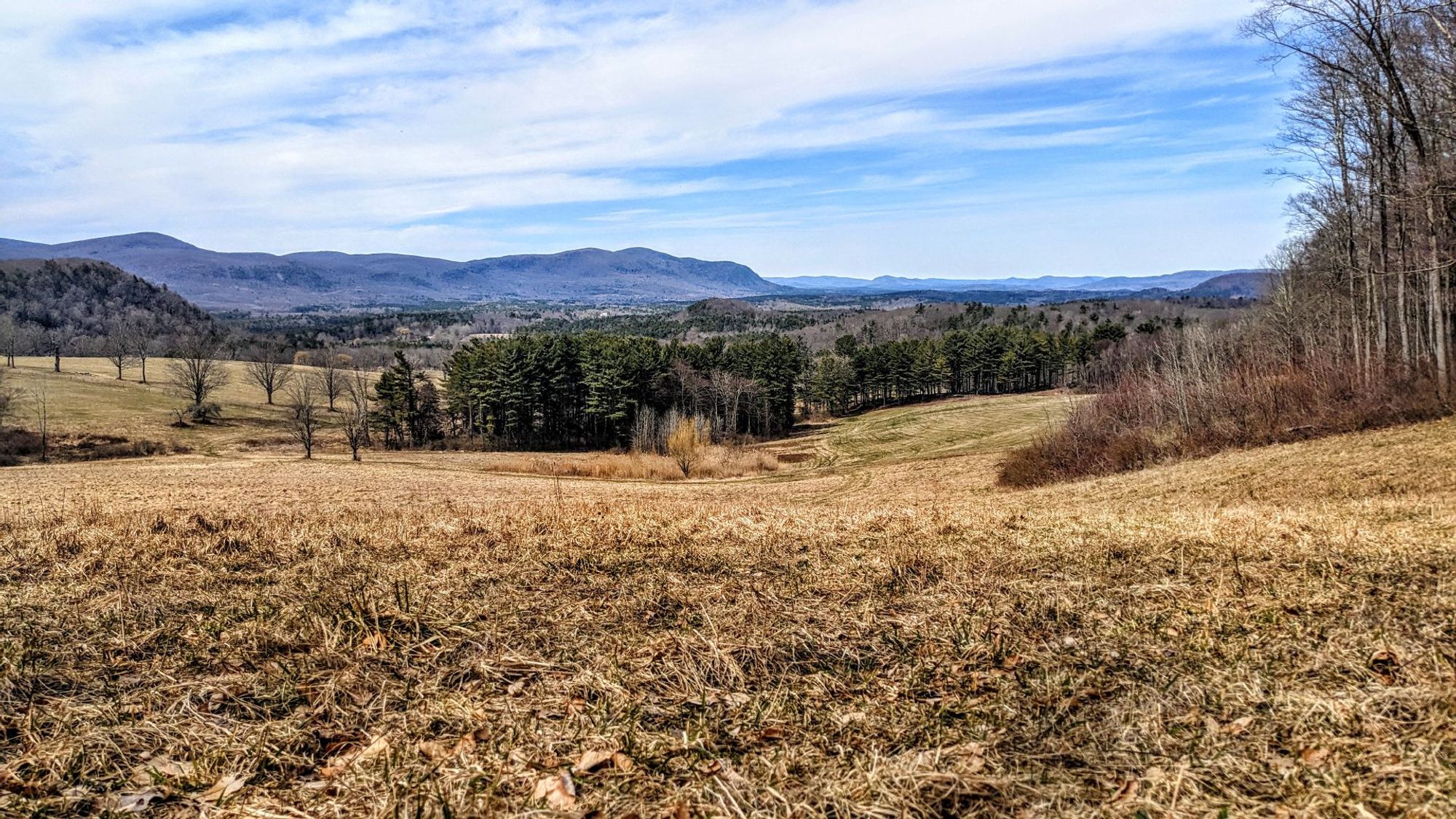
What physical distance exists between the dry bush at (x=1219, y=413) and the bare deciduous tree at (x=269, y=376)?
311 feet

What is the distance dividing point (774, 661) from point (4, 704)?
12.6 feet

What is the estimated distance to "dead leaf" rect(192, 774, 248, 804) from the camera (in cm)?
290

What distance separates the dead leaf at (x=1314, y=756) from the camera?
294 cm

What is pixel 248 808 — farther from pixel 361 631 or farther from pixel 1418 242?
pixel 1418 242

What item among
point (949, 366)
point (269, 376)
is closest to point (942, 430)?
point (949, 366)

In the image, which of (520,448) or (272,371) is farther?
(272,371)

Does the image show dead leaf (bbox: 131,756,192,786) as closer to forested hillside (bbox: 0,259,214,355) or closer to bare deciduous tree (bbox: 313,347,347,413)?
bare deciduous tree (bbox: 313,347,347,413)

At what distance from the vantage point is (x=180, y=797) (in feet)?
9.56

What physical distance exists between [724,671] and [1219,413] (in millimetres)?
32175

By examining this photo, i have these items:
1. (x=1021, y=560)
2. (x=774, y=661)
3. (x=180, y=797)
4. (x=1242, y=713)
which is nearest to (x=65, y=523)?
(x=180, y=797)

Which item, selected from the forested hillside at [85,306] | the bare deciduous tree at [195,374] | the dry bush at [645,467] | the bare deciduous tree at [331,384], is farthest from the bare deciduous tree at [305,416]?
the forested hillside at [85,306]

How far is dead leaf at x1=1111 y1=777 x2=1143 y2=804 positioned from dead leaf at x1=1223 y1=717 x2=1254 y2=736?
684 millimetres

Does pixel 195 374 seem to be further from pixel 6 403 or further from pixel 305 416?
pixel 305 416

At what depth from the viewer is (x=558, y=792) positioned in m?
2.95
